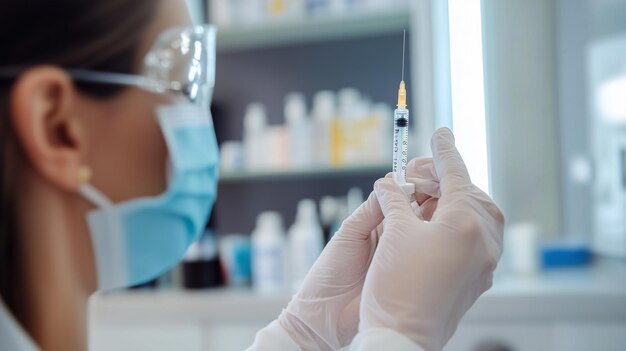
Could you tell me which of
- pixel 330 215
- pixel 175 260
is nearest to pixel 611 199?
pixel 330 215

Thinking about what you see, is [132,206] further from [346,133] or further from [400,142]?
[346,133]

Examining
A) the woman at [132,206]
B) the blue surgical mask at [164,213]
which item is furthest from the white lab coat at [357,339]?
the blue surgical mask at [164,213]

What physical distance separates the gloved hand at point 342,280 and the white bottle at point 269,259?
2.66 ft

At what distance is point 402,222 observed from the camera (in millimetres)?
666

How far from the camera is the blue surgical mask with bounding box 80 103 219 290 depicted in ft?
2.20

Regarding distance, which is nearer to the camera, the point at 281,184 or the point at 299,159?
the point at 299,159

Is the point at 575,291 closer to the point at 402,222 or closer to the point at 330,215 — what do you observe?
the point at 330,215


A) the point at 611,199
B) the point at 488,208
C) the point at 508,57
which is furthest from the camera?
the point at 508,57

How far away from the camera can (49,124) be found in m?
0.59

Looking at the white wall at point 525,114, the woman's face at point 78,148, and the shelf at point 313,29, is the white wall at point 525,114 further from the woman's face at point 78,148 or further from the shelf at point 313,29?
the woman's face at point 78,148

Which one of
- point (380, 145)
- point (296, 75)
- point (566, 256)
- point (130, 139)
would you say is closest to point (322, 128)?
point (380, 145)

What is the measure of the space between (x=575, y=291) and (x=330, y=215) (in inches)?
27.4

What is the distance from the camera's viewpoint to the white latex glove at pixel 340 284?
75 centimetres

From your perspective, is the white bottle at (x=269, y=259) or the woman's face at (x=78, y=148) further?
the white bottle at (x=269, y=259)
